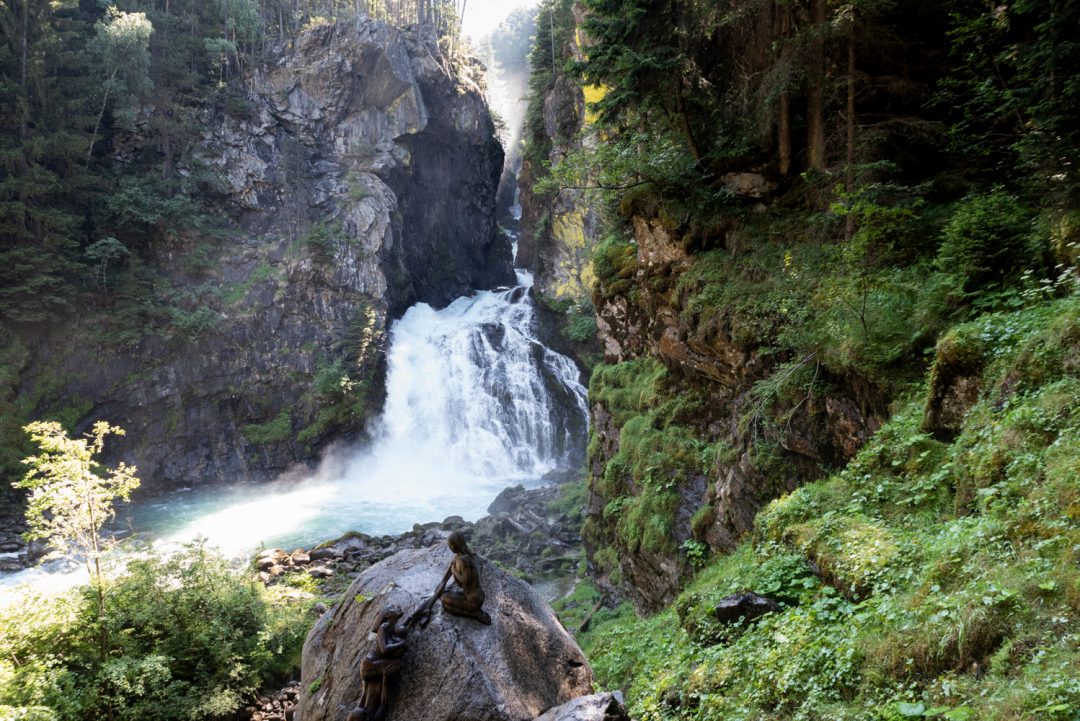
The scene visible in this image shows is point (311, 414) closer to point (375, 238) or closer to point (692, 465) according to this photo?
point (375, 238)

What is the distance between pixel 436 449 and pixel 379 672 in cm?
2054

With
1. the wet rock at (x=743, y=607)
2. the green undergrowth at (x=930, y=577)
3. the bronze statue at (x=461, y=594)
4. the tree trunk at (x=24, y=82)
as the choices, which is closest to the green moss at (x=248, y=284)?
the tree trunk at (x=24, y=82)

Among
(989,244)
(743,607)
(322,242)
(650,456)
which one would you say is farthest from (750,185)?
(322,242)

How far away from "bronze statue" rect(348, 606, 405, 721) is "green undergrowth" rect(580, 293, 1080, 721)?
2.31 meters

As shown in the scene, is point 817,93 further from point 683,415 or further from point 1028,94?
point 683,415

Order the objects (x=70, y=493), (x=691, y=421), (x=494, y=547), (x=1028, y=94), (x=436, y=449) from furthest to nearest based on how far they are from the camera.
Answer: (x=436, y=449), (x=494, y=547), (x=691, y=421), (x=70, y=493), (x=1028, y=94)

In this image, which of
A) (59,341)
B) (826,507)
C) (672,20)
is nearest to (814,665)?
(826,507)

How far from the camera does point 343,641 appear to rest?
19.6 ft

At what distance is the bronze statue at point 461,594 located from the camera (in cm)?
537

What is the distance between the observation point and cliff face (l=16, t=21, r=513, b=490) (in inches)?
917

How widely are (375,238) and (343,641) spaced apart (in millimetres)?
25678

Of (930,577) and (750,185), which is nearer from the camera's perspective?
(930,577)

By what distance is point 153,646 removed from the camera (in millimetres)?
8469

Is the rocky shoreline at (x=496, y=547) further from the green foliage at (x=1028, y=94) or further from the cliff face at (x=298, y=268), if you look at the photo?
the green foliage at (x=1028, y=94)
